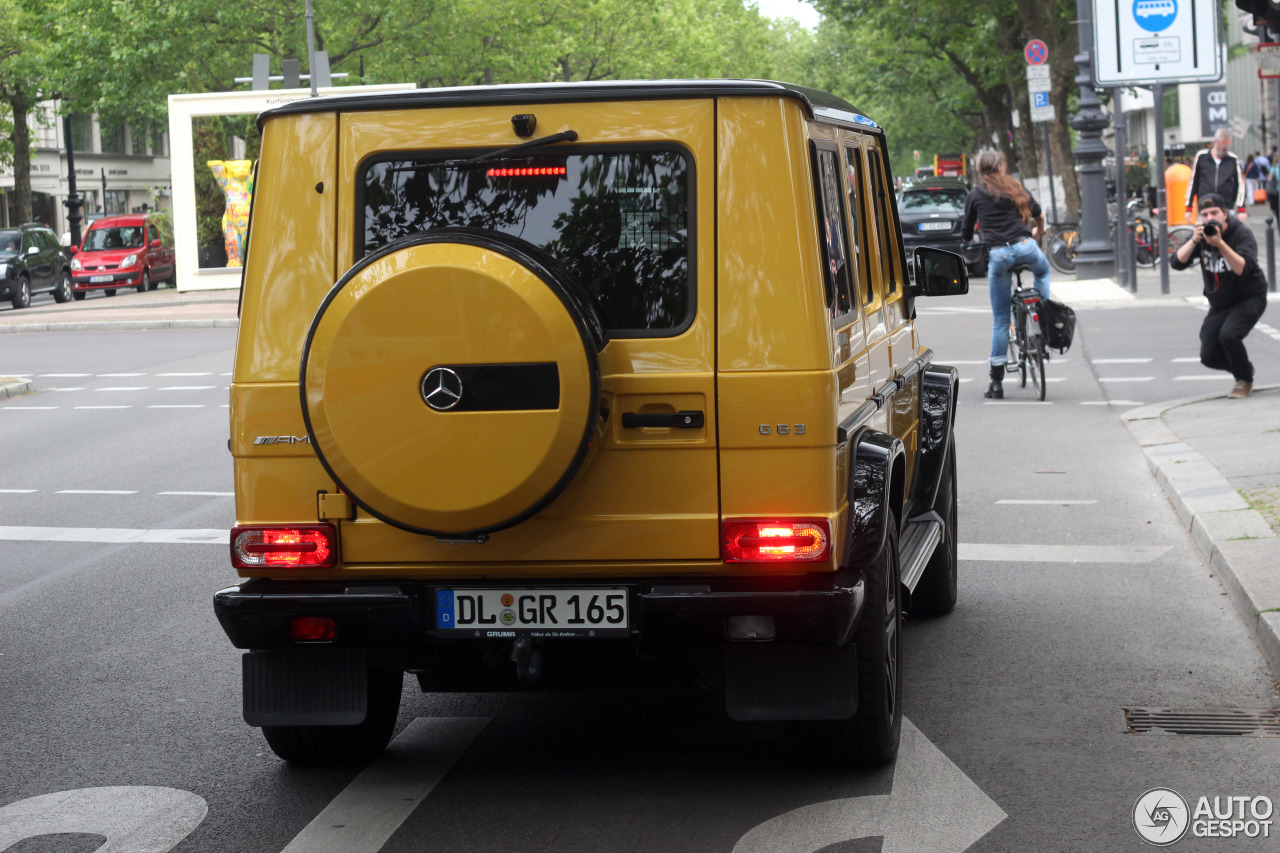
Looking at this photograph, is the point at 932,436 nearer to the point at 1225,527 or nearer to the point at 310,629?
the point at 1225,527

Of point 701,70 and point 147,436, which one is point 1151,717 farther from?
point 701,70

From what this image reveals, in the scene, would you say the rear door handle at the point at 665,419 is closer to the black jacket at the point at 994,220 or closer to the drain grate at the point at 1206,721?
the drain grate at the point at 1206,721

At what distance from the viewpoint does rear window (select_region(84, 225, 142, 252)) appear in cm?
4519

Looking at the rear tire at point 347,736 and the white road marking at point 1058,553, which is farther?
the white road marking at point 1058,553

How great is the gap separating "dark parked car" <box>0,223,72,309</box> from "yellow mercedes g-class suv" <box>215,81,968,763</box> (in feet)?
120

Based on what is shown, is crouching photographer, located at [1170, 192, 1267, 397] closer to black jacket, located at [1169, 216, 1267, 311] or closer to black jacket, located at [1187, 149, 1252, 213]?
black jacket, located at [1169, 216, 1267, 311]

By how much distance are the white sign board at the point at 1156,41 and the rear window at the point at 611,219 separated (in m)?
19.5

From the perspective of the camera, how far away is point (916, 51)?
50.1 meters

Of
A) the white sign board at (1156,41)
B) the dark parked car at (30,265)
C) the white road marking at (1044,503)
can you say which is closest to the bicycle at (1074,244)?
the white sign board at (1156,41)

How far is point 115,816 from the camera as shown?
15.8ft

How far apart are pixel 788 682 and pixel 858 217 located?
5.72 ft

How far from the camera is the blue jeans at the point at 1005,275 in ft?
46.5

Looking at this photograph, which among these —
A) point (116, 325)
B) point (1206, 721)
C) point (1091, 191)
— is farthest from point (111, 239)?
point (1206, 721)

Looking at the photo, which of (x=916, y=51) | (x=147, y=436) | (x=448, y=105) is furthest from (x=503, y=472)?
(x=916, y=51)
